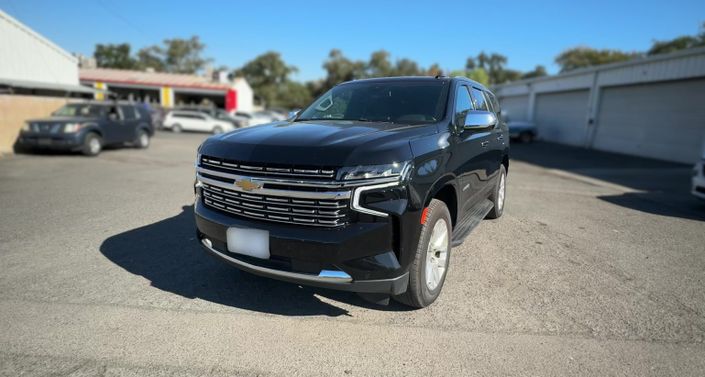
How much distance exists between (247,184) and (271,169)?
0.74 feet

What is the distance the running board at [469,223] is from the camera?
3921mm

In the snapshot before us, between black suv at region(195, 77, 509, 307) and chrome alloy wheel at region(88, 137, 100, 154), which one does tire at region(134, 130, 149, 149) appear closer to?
chrome alloy wheel at region(88, 137, 100, 154)

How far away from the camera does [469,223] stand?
4.44 metres

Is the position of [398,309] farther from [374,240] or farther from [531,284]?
[531,284]

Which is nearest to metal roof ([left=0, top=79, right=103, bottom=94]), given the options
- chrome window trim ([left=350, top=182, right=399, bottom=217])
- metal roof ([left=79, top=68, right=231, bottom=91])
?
chrome window trim ([left=350, top=182, right=399, bottom=217])

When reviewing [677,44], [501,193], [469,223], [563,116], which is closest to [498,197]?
[501,193]

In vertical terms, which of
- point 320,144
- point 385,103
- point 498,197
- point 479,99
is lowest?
point 498,197

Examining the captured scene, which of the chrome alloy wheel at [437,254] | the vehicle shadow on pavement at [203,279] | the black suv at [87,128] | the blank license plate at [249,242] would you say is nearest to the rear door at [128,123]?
the black suv at [87,128]

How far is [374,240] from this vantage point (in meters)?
2.85

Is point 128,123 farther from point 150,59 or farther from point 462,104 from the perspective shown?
point 150,59

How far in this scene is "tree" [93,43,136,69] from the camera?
86406mm

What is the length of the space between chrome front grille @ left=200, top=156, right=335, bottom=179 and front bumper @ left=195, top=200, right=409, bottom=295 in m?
0.36

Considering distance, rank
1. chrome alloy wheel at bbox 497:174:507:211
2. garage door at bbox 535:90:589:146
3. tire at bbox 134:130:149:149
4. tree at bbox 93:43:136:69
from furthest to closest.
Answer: tree at bbox 93:43:136:69 → garage door at bbox 535:90:589:146 → tire at bbox 134:130:149:149 → chrome alloy wheel at bbox 497:174:507:211

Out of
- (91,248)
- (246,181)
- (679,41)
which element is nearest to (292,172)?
(246,181)
